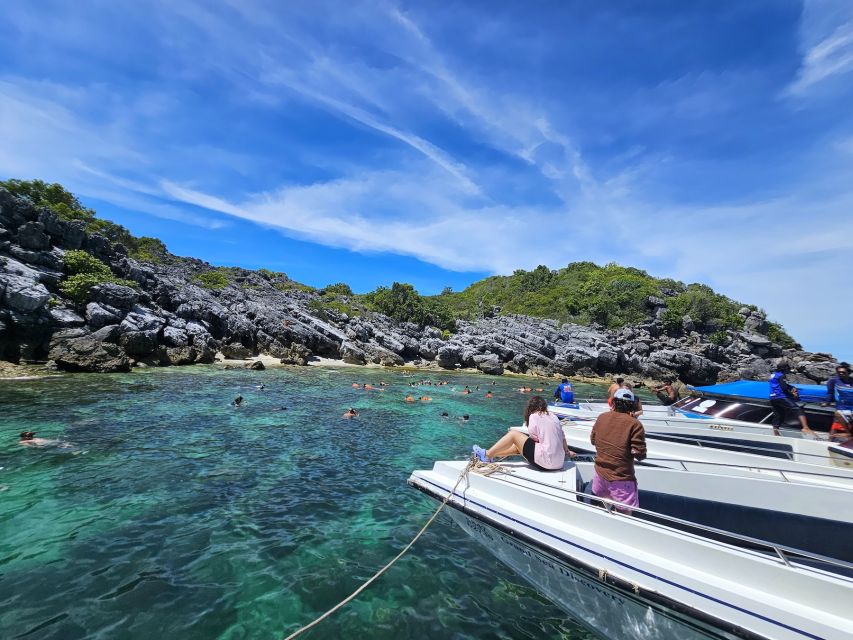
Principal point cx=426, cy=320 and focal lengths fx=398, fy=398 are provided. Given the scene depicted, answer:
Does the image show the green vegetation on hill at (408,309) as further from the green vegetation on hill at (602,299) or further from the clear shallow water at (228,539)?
the clear shallow water at (228,539)

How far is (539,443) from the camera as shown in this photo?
8.38m

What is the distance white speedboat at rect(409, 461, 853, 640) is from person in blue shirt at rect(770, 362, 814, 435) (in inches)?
246

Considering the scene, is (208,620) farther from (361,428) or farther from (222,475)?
(361,428)

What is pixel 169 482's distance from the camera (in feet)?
33.2

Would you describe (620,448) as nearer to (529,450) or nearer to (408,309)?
(529,450)

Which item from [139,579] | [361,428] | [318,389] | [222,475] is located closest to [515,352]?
[318,389]

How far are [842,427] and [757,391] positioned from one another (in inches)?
163

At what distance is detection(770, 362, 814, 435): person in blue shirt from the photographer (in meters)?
11.8

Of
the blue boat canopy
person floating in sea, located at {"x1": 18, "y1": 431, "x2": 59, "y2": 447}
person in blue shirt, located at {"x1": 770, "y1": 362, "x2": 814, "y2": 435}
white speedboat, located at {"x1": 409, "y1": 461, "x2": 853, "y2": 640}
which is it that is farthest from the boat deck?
person floating in sea, located at {"x1": 18, "y1": 431, "x2": 59, "y2": 447}

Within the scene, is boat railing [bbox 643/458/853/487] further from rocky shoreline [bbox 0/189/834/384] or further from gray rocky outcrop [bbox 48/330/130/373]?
rocky shoreline [bbox 0/189/834/384]

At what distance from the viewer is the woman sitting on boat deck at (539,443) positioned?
26.9 ft

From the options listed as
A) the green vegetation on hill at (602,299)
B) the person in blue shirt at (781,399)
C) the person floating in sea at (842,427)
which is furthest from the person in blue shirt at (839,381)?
the green vegetation on hill at (602,299)

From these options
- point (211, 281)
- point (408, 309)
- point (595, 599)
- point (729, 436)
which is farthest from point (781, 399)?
point (211, 281)

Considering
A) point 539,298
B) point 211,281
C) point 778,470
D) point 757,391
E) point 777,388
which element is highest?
point 539,298
